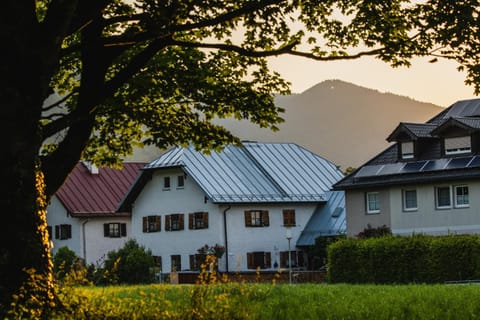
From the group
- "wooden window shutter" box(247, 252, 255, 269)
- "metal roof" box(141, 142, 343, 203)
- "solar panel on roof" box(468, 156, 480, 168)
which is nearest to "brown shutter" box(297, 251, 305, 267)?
"wooden window shutter" box(247, 252, 255, 269)

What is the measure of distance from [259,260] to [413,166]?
1587cm

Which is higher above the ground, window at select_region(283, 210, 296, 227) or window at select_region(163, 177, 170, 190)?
window at select_region(163, 177, 170, 190)

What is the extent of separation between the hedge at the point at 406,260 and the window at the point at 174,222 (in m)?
30.7

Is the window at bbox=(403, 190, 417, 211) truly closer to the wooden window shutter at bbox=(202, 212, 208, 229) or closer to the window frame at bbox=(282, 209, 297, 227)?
the window frame at bbox=(282, 209, 297, 227)

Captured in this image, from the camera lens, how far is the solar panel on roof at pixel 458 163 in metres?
56.6

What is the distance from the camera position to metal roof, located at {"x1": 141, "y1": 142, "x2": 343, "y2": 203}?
7044 cm

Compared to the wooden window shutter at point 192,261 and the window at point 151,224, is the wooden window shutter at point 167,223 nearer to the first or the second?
the window at point 151,224

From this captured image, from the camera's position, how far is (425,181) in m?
57.8

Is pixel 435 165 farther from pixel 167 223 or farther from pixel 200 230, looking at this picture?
pixel 167 223

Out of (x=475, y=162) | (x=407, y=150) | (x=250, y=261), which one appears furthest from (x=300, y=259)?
(x=475, y=162)

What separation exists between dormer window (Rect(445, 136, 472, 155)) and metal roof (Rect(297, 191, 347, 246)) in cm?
1455

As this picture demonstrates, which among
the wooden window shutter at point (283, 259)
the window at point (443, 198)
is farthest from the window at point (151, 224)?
the window at point (443, 198)

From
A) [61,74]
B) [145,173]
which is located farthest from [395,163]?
[61,74]

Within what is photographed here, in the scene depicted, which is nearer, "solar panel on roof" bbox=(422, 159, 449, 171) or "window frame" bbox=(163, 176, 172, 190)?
"solar panel on roof" bbox=(422, 159, 449, 171)
